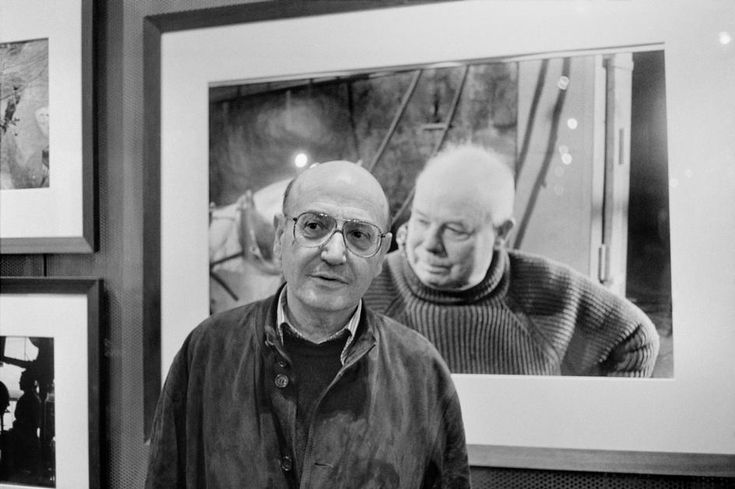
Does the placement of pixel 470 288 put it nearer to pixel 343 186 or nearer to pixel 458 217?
pixel 458 217

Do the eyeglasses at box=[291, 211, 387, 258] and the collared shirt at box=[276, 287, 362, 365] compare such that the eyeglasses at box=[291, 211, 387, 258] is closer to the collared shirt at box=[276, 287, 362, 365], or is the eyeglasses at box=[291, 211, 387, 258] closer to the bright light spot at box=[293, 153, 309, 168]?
the collared shirt at box=[276, 287, 362, 365]

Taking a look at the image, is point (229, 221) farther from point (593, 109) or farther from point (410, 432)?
point (593, 109)

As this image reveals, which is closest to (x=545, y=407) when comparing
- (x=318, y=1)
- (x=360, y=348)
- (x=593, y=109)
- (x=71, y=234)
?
(x=360, y=348)

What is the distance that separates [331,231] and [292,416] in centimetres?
27

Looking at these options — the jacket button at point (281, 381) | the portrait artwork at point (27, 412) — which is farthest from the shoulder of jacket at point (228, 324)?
Result: the portrait artwork at point (27, 412)

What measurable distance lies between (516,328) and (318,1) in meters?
0.73

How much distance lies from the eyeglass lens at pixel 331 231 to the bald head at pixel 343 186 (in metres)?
0.03

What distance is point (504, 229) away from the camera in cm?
102

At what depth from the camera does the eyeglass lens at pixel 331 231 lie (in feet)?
2.53

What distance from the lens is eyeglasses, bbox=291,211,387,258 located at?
77cm

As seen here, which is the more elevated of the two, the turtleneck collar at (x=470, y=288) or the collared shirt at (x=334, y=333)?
the turtleneck collar at (x=470, y=288)

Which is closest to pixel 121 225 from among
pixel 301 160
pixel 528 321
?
pixel 301 160

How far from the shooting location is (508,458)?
1.02 metres

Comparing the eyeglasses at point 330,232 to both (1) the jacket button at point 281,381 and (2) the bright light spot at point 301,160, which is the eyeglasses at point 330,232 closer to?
(1) the jacket button at point 281,381
